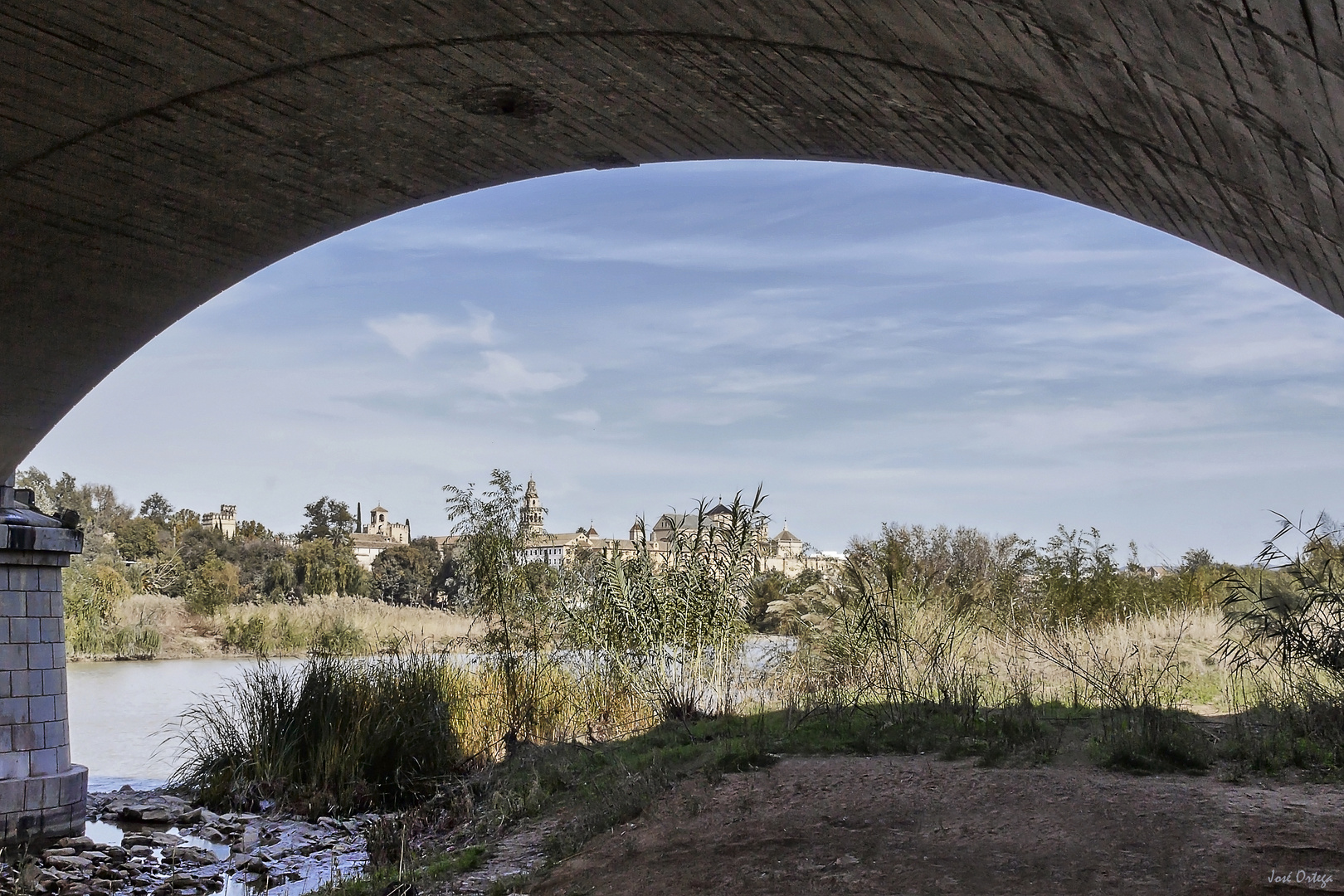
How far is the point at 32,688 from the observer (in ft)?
24.7

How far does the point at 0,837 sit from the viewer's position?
7180mm

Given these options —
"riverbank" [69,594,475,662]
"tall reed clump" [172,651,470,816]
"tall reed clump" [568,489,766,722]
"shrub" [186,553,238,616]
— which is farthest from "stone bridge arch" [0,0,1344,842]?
"shrub" [186,553,238,616]

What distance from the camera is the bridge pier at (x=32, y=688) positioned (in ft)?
24.1

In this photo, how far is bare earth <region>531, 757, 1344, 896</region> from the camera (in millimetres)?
3994

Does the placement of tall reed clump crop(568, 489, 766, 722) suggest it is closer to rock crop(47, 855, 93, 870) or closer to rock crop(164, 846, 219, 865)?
rock crop(164, 846, 219, 865)

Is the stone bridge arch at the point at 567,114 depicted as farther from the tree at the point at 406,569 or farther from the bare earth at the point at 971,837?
the tree at the point at 406,569

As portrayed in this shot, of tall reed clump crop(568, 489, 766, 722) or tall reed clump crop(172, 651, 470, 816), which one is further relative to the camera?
tall reed clump crop(568, 489, 766, 722)

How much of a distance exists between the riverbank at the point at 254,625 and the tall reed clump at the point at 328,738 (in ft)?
19.5

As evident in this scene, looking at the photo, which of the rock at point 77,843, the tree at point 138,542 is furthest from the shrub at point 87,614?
the tree at point 138,542

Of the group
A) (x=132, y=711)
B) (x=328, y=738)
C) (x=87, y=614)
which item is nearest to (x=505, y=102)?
(x=328, y=738)

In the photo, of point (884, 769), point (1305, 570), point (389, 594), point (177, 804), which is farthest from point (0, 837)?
point (389, 594)

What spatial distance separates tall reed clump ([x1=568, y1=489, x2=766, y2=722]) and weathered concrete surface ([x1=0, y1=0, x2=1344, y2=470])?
4.41m

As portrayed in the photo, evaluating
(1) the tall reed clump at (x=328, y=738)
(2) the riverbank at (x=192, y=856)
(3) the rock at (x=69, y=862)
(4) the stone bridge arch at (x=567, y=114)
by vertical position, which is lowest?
(2) the riverbank at (x=192, y=856)

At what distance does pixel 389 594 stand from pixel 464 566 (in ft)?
95.8
